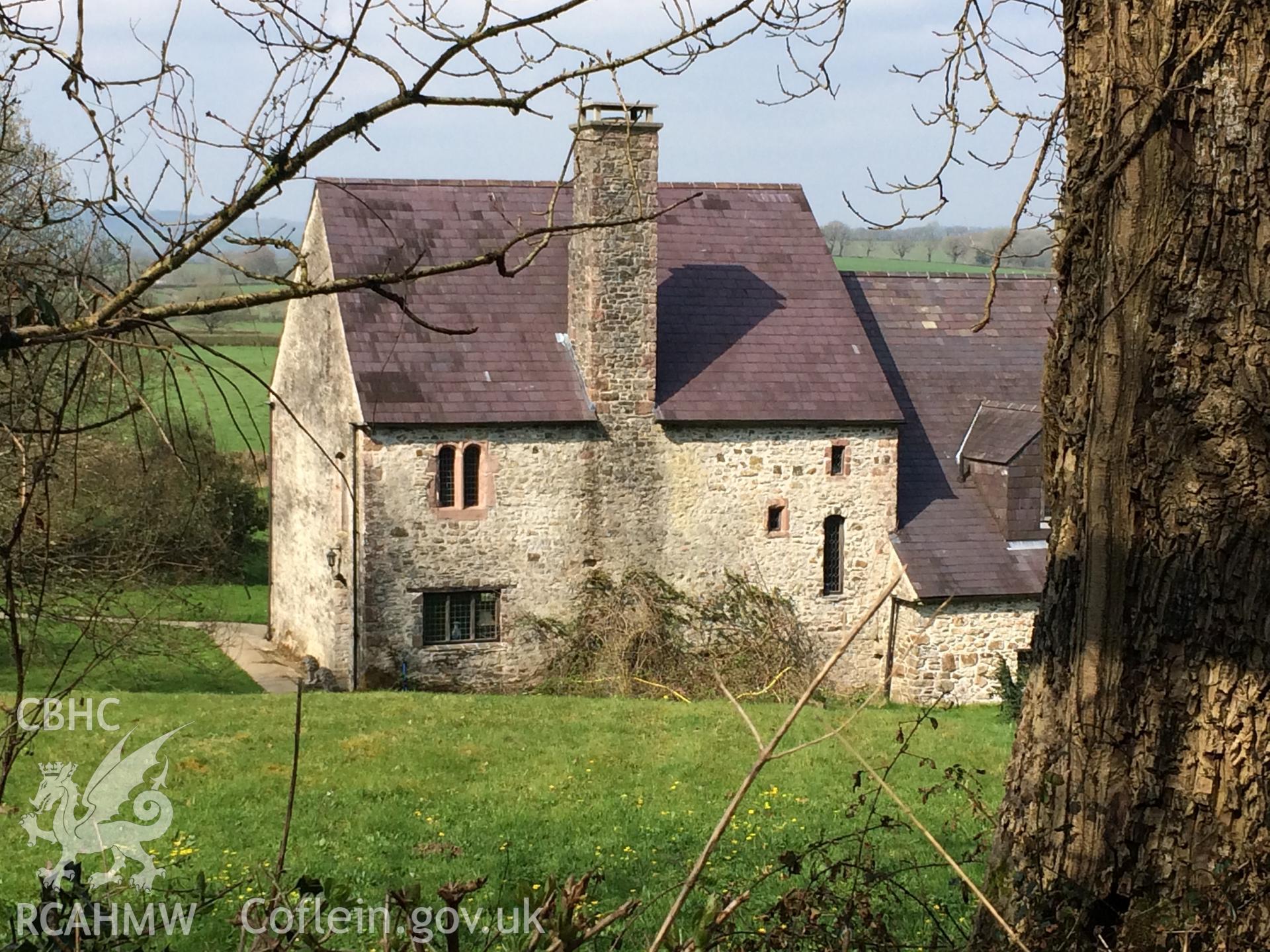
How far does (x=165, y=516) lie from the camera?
15.8m

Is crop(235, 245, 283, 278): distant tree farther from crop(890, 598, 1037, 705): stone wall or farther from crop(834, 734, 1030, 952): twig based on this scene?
crop(890, 598, 1037, 705): stone wall

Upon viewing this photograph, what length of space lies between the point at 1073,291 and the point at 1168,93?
0.60 meters

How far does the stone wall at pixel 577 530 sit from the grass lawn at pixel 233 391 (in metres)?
2.46

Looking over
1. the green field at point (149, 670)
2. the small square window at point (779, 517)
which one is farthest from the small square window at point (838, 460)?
the green field at point (149, 670)

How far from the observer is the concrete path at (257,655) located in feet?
68.4

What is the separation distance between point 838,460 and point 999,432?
9.38 ft

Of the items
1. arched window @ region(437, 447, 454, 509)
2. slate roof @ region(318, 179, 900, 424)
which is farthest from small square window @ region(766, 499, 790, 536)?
arched window @ region(437, 447, 454, 509)

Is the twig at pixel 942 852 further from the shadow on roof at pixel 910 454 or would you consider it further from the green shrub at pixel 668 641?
the shadow on roof at pixel 910 454

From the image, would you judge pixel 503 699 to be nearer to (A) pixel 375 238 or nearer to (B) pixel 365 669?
(B) pixel 365 669

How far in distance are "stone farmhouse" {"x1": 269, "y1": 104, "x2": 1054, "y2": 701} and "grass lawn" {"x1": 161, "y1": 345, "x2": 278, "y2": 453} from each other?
1983mm

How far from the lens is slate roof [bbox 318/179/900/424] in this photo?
1897 centimetres

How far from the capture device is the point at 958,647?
1988 centimetres

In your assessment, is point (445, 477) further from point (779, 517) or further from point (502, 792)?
point (502, 792)

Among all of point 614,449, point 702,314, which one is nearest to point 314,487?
point 614,449
